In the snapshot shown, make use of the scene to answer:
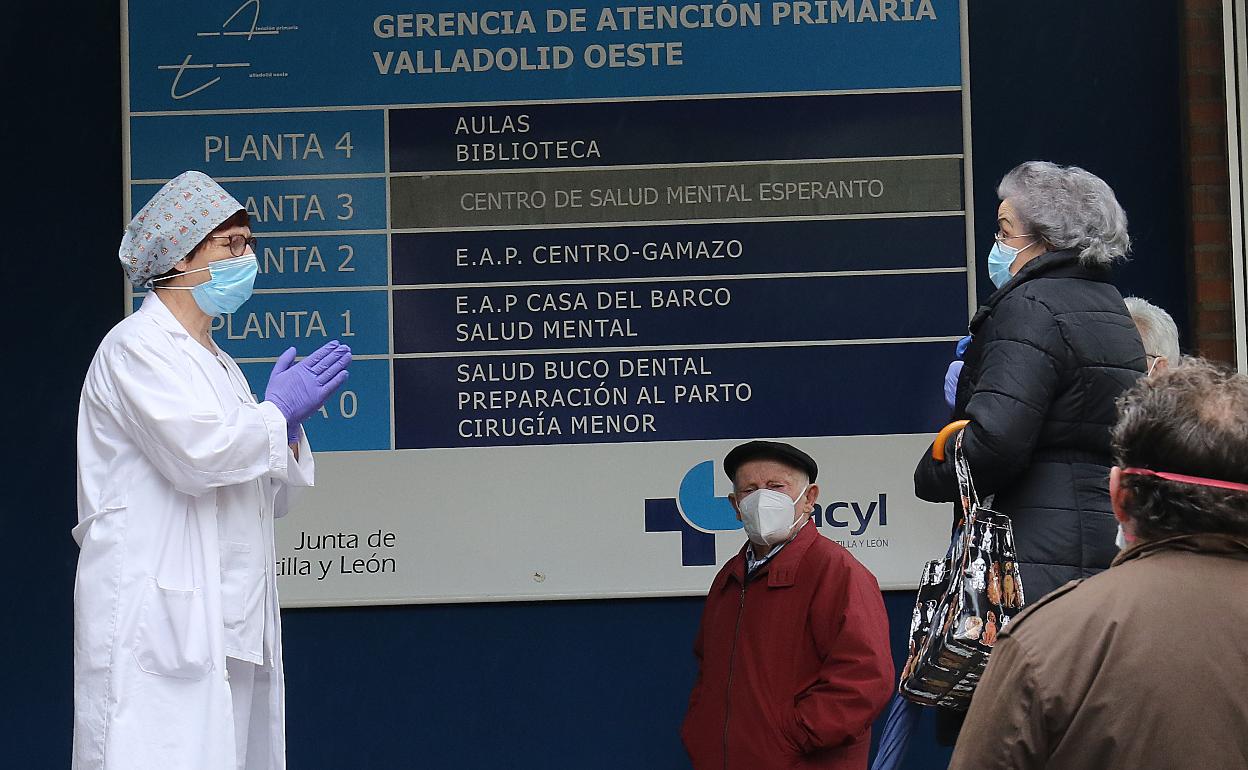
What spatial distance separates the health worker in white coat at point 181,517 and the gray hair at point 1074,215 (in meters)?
1.48

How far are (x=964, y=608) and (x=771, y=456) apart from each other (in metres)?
1.33

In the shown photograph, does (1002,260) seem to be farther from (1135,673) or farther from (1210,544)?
(1135,673)

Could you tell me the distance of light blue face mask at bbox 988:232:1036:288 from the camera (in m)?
3.10

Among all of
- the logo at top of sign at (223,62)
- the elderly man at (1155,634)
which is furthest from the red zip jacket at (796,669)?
the logo at top of sign at (223,62)

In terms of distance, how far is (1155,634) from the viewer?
1669mm

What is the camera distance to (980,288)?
4.62 meters

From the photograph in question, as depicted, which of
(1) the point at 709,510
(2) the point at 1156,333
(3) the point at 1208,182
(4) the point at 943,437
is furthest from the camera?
(3) the point at 1208,182

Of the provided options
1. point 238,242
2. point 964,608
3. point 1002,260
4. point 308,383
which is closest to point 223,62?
point 238,242

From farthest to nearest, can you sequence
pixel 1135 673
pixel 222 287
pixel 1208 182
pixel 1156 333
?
1. pixel 1208 182
2. pixel 1156 333
3. pixel 222 287
4. pixel 1135 673

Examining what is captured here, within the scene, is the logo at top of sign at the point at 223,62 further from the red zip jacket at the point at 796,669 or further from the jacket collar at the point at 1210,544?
the jacket collar at the point at 1210,544

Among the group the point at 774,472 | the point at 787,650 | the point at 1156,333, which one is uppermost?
the point at 1156,333

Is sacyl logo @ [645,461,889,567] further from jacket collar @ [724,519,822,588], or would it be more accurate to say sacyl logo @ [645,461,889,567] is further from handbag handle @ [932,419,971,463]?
handbag handle @ [932,419,971,463]

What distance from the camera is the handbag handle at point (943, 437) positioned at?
286 centimetres

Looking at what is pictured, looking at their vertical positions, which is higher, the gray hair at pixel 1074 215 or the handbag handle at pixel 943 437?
the gray hair at pixel 1074 215
